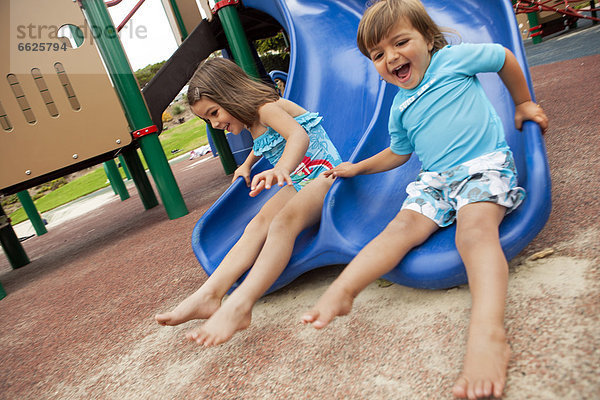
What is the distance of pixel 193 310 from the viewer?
1188 mm

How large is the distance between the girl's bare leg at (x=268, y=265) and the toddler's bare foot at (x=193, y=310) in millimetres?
80

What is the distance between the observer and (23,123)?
2723 millimetres

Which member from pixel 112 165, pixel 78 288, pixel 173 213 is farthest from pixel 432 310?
pixel 112 165

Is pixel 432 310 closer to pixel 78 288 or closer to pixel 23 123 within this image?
pixel 78 288

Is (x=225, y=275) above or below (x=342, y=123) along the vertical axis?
below

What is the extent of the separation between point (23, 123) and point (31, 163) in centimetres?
25

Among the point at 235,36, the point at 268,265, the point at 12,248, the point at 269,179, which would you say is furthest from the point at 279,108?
the point at 12,248

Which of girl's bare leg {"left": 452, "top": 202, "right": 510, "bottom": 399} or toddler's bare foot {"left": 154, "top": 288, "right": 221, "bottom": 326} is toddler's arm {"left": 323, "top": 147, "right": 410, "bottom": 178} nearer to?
girl's bare leg {"left": 452, "top": 202, "right": 510, "bottom": 399}

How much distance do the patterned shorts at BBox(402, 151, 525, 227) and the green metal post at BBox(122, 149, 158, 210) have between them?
346cm

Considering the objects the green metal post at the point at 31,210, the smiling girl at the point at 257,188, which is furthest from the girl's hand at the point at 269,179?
the green metal post at the point at 31,210

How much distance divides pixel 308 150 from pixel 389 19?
606 mm

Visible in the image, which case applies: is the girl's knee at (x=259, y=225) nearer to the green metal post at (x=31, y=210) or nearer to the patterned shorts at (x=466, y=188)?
the patterned shorts at (x=466, y=188)

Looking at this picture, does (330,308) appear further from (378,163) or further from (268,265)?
(378,163)

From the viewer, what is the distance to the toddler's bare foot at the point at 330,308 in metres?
0.90
